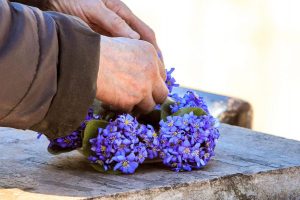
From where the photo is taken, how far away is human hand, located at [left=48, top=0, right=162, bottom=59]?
2.44m

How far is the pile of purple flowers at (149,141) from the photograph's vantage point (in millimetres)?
2221

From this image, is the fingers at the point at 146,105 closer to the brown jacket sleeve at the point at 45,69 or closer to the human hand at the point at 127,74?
the human hand at the point at 127,74

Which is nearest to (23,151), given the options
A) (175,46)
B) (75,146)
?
(75,146)

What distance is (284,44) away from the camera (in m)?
7.69

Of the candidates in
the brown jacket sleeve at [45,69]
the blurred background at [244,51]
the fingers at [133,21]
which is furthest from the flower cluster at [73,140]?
the blurred background at [244,51]

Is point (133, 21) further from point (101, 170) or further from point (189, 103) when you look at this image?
point (101, 170)

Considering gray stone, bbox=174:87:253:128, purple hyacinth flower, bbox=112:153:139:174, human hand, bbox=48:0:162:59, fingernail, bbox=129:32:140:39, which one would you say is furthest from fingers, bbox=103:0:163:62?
gray stone, bbox=174:87:253:128

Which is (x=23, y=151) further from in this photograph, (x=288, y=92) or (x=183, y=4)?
(x=183, y=4)

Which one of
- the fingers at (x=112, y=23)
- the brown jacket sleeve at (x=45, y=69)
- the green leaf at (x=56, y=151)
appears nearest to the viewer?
the brown jacket sleeve at (x=45, y=69)

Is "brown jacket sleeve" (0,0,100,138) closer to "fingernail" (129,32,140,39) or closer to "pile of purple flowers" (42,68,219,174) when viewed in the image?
"pile of purple flowers" (42,68,219,174)

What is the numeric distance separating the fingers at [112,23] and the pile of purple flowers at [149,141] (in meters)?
0.27

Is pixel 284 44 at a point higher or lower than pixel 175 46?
higher

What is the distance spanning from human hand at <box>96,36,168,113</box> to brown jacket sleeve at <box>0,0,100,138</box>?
0.07m

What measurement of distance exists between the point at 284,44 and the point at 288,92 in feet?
1.61
